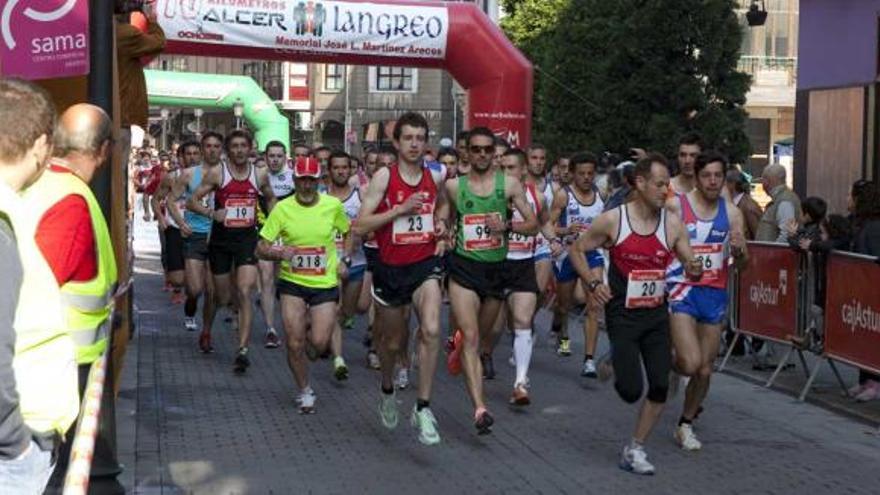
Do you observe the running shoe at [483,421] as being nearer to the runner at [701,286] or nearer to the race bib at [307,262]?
the runner at [701,286]

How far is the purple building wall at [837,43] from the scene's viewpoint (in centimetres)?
1903

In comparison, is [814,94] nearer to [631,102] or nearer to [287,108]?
[631,102]

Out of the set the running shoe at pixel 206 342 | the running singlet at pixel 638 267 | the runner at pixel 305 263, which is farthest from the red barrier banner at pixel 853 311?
the running shoe at pixel 206 342

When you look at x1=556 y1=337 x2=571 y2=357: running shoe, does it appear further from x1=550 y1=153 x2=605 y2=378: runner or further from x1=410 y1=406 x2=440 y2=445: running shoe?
x1=410 y1=406 x2=440 y2=445: running shoe

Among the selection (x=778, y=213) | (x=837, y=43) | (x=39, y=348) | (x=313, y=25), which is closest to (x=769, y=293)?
(x=778, y=213)

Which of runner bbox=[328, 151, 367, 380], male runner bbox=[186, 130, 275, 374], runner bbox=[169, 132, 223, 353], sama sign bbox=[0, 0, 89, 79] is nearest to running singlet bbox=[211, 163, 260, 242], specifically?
male runner bbox=[186, 130, 275, 374]

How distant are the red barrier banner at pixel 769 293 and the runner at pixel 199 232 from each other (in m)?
4.83

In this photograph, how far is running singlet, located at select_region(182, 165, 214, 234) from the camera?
13961mm

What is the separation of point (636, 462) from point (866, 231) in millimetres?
3860

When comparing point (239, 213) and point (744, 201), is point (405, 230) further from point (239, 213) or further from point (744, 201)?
point (744, 201)

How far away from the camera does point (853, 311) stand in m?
10.7

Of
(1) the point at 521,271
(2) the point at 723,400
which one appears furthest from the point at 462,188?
(2) the point at 723,400

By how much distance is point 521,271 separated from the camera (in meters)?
11.0

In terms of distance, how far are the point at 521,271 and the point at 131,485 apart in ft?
13.7
